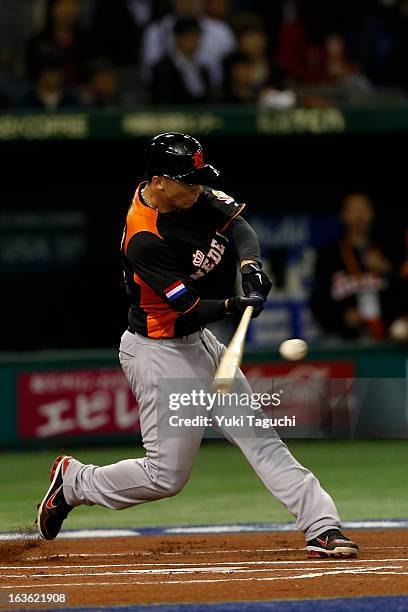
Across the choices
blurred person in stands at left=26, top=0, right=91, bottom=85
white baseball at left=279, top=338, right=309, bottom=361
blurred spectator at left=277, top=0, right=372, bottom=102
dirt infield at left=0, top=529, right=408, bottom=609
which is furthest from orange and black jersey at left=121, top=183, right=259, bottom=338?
blurred spectator at left=277, top=0, right=372, bottom=102

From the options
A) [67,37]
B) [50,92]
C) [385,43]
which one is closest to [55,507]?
[50,92]

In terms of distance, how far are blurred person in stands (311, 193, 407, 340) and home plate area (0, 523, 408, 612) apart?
14.2ft

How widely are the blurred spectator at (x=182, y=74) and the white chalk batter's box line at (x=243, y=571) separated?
233 inches

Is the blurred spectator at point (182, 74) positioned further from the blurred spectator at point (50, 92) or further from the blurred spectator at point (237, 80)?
the blurred spectator at point (50, 92)

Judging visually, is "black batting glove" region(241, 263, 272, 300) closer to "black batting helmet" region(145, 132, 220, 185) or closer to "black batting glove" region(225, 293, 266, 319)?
"black batting glove" region(225, 293, 266, 319)

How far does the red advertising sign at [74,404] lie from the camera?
33.7ft

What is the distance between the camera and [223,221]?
571 cm

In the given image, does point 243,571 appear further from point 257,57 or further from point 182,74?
point 257,57

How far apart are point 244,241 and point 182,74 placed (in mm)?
5471

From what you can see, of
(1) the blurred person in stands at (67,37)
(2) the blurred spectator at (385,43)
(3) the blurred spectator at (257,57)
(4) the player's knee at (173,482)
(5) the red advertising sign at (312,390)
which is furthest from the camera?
(2) the blurred spectator at (385,43)

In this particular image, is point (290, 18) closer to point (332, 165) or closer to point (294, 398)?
point (332, 165)

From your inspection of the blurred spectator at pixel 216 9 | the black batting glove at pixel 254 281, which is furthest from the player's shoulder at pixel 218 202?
the blurred spectator at pixel 216 9

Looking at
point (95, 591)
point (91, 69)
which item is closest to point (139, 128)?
point (91, 69)

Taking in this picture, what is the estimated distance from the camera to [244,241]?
5.68 meters
